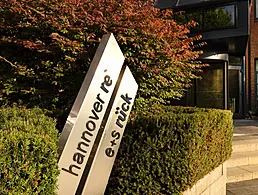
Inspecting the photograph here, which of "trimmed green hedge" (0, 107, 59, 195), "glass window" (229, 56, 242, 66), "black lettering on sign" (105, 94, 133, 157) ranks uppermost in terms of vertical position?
"glass window" (229, 56, 242, 66)

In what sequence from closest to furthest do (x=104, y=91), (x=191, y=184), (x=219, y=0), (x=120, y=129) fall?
(x=104, y=91) → (x=120, y=129) → (x=191, y=184) → (x=219, y=0)

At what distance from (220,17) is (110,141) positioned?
7.13 m

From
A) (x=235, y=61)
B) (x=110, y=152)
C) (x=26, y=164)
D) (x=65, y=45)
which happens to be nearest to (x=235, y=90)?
(x=235, y=61)

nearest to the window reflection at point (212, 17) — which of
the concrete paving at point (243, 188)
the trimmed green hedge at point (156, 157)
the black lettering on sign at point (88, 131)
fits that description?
the concrete paving at point (243, 188)

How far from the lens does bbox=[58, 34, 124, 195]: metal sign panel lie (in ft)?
8.83

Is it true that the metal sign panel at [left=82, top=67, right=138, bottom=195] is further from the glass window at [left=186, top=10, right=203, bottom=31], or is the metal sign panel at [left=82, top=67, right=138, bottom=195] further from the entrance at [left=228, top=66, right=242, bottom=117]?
the entrance at [left=228, top=66, right=242, bottom=117]

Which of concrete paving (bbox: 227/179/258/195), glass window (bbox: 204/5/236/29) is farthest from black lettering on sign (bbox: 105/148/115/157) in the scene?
glass window (bbox: 204/5/236/29)

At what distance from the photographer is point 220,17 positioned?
9109 mm

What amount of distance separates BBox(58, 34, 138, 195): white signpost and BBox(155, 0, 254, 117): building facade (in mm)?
6309

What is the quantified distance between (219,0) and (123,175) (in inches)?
284

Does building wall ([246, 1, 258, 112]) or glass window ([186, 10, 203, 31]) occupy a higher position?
building wall ([246, 1, 258, 112])

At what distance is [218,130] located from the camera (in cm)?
442

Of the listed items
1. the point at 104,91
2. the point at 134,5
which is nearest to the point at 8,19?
the point at 134,5

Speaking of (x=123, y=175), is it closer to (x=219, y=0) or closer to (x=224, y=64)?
(x=219, y=0)
